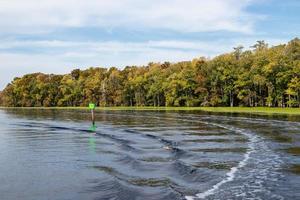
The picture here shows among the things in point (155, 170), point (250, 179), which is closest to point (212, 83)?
point (155, 170)

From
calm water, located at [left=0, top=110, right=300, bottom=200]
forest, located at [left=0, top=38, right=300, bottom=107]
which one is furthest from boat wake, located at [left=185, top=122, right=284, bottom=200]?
forest, located at [left=0, top=38, right=300, bottom=107]

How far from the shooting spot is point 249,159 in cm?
2244

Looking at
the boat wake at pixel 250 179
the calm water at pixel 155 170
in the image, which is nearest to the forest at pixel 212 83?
the calm water at pixel 155 170

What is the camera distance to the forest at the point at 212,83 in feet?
321

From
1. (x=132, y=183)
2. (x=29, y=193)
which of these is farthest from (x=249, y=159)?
(x=29, y=193)

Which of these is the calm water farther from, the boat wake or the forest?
the forest

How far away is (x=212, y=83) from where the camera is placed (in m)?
112

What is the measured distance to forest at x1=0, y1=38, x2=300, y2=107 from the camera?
97938 mm

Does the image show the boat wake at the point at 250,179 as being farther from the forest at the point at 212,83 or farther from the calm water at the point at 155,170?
the forest at the point at 212,83

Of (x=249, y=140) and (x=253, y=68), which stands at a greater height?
(x=253, y=68)

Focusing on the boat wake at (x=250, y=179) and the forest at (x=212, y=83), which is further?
the forest at (x=212, y=83)

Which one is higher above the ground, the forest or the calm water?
the forest

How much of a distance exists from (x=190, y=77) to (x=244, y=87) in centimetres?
1727

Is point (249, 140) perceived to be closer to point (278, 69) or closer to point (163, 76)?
point (278, 69)
